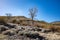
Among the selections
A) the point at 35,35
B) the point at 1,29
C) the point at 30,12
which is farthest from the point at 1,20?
the point at 30,12

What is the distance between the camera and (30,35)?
11.5 m

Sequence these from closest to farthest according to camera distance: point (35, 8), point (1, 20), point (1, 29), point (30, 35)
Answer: point (30, 35), point (1, 29), point (1, 20), point (35, 8)

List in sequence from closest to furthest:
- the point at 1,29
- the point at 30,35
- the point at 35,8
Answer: the point at 30,35, the point at 1,29, the point at 35,8

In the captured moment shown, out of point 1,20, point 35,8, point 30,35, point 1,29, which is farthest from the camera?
point 35,8

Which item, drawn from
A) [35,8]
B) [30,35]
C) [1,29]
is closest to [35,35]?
[30,35]

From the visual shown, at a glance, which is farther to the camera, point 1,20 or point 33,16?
point 33,16

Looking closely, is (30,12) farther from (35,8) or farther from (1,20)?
(1,20)

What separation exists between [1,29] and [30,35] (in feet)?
12.5

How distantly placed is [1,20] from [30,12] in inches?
480

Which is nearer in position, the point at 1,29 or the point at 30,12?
the point at 1,29

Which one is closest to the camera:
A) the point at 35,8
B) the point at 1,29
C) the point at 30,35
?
the point at 30,35

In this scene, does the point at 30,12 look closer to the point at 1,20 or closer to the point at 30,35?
the point at 1,20

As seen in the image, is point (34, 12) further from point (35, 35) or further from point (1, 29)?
point (35, 35)

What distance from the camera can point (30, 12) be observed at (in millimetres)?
32156
